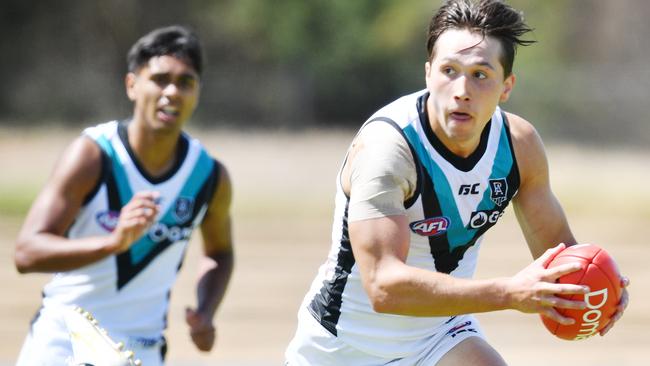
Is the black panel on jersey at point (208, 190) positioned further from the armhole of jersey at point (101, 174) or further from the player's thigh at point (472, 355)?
the player's thigh at point (472, 355)

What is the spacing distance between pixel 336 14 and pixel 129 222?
118 feet

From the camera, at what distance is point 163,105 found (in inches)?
260

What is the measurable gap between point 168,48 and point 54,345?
1.95m

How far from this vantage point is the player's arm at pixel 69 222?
18.4 ft

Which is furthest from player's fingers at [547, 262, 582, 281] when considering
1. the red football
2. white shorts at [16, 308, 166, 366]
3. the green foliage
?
the green foliage

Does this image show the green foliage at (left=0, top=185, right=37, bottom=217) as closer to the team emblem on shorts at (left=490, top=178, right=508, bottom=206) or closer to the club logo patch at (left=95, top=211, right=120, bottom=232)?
the club logo patch at (left=95, top=211, right=120, bottom=232)

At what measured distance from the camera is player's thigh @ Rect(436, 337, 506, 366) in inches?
191

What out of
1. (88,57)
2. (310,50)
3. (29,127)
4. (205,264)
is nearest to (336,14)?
(310,50)

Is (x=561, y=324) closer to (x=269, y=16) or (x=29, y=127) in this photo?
(x=29, y=127)

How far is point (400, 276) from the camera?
14.1 feet

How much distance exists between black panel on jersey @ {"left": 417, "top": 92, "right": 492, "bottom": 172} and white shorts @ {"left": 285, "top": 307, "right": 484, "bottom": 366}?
76 centimetres

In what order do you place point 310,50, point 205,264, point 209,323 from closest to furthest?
1. point 209,323
2. point 205,264
3. point 310,50

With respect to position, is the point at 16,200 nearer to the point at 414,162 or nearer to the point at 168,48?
the point at 168,48

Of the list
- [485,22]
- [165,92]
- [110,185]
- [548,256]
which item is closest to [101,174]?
[110,185]
